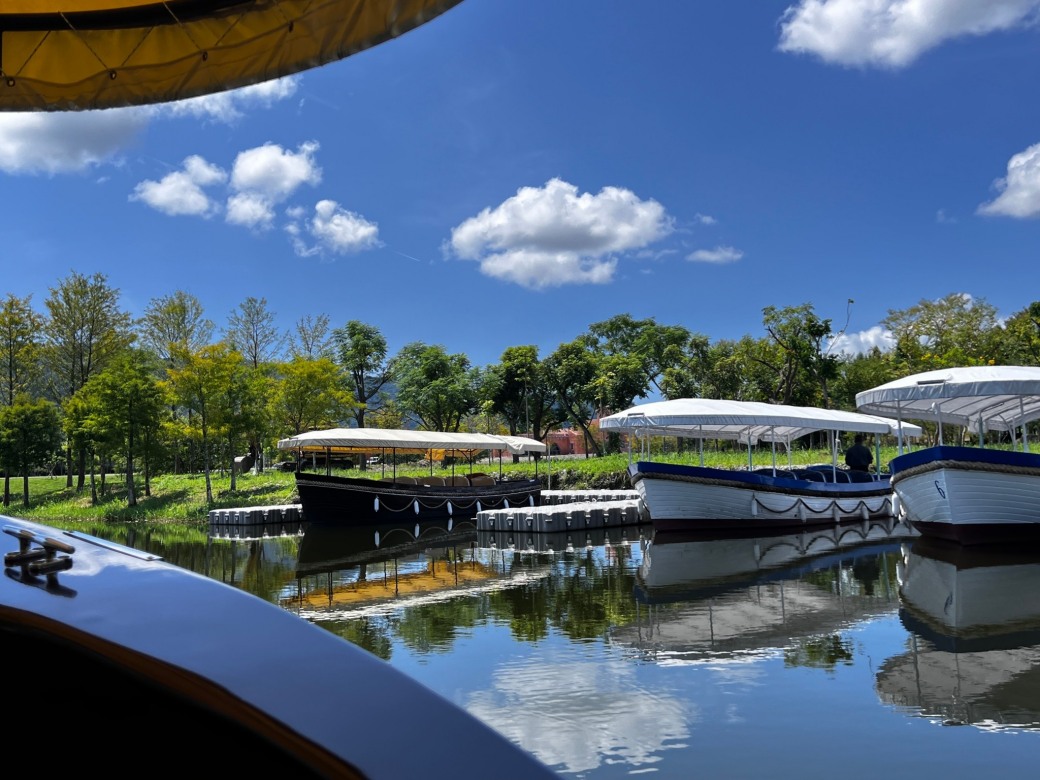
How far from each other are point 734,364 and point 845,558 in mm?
30162

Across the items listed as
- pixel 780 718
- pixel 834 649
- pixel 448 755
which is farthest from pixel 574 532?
pixel 448 755

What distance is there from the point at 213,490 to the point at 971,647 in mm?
32520

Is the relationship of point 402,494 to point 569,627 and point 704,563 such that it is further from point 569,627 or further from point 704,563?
point 569,627

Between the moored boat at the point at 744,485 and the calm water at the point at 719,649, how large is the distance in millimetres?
2456

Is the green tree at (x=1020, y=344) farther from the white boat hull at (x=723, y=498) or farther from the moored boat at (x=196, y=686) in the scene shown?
the moored boat at (x=196, y=686)

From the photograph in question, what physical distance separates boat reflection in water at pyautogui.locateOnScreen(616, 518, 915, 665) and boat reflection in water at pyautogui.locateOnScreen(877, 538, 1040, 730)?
0.61 m

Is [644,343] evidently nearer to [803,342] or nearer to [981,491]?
[803,342]

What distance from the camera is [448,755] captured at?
1.02 m

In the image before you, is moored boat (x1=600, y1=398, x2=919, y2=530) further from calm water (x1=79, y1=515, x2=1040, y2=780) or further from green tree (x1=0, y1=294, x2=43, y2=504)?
green tree (x1=0, y1=294, x2=43, y2=504)

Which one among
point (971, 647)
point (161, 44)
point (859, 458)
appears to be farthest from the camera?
point (859, 458)

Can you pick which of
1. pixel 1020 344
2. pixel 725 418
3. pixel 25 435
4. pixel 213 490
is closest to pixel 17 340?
pixel 25 435

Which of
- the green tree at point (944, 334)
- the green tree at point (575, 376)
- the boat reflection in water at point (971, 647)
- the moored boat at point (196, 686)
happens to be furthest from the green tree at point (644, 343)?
the moored boat at point (196, 686)

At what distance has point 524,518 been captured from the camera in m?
20.0

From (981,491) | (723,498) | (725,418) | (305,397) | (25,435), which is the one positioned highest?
(305,397)
